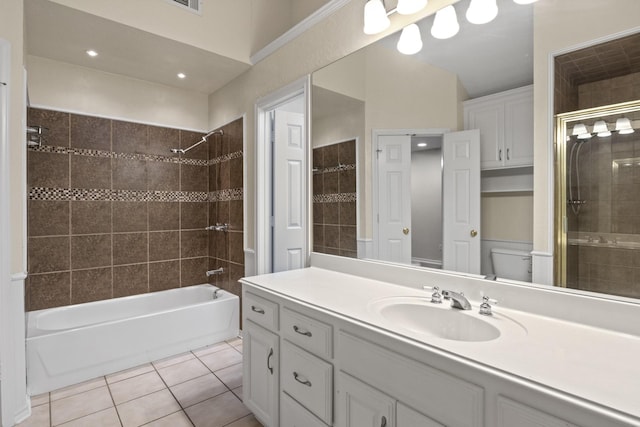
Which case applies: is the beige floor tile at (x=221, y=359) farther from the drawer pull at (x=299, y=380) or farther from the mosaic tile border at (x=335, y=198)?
the mosaic tile border at (x=335, y=198)

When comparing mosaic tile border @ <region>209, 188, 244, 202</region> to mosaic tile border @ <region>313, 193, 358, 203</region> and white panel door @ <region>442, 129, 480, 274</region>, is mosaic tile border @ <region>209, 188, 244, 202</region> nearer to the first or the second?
mosaic tile border @ <region>313, 193, 358, 203</region>

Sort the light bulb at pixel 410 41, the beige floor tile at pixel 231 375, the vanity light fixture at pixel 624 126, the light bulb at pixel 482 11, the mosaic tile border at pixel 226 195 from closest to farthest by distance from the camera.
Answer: the vanity light fixture at pixel 624 126 < the light bulb at pixel 482 11 < the light bulb at pixel 410 41 < the beige floor tile at pixel 231 375 < the mosaic tile border at pixel 226 195

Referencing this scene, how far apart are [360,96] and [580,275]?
1.41m

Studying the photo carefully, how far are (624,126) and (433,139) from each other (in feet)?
2.31

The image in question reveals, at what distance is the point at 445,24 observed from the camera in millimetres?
1581

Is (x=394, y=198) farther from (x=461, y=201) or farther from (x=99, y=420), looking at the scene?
(x=99, y=420)

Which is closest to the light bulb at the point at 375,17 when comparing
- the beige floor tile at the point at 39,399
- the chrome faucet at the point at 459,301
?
the chrome faucet at the point at 459,301

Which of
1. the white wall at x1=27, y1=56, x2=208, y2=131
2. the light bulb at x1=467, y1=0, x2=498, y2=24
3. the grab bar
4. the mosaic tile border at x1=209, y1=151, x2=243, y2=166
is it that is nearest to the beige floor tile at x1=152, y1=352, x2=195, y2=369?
the grab bar

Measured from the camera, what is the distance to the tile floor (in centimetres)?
192

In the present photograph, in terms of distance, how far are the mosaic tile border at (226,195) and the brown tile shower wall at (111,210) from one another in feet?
0.38

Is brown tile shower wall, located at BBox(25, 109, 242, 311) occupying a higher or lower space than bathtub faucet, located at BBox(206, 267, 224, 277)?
higher

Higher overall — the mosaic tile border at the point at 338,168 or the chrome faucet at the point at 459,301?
the mosaic tile border at the point at 338,168

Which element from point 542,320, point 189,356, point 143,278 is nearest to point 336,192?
point 542,320

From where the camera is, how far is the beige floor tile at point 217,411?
1.91 meters
